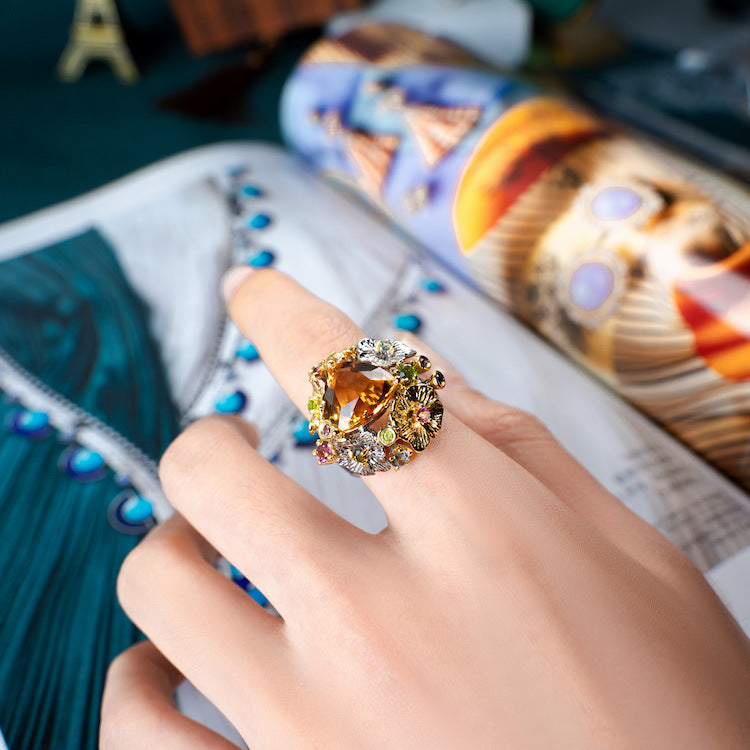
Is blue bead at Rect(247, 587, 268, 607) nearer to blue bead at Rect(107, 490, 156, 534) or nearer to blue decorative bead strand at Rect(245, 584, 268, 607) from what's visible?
blue decorative bead strand at Rect(245, 584, 268, 607)

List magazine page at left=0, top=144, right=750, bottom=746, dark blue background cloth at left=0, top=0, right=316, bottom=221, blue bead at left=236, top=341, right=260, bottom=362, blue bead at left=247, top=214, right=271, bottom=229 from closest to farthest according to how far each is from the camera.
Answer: magazine page at left=0, top=144, right=750, bottom=746
blue bead at left=236, top=341, right=260, bottom=362
blue bead at left=247, top=214, right=271, bottom=229
dark blue background cloth at left=0, top=0, right=316, bottom=221

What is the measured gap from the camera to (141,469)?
581 millimetres

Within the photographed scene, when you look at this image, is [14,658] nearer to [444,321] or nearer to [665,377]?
[444,321]

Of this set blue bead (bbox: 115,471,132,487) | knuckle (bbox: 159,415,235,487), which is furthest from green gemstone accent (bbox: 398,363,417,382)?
blue bead (bbox: 115,471,132,487)

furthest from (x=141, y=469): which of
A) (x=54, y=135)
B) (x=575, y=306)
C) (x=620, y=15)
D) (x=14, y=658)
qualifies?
(x=620, y=15)

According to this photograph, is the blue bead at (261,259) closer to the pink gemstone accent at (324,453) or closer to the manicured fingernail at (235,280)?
the manicured fingernail at (235,280)

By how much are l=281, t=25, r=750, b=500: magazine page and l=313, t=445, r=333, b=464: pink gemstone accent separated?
381mm

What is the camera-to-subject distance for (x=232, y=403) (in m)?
0.62

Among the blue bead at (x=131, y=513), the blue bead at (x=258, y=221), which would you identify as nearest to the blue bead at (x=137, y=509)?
the blue bead at (x=131, y=513)

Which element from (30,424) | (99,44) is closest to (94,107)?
(99,44)

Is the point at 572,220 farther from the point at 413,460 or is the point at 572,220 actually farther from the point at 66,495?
the point at 66,495

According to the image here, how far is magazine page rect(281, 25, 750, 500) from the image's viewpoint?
0.58 meters

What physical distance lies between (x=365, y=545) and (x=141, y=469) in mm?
319

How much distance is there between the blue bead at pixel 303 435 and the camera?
57 cm
